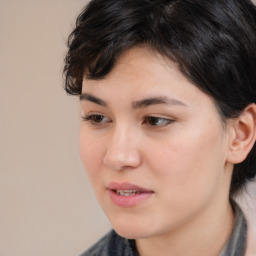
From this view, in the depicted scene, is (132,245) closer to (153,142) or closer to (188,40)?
(153,142)

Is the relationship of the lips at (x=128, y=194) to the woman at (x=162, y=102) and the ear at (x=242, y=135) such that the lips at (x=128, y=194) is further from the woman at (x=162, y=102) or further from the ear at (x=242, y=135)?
the ear at (x=242, y=135)

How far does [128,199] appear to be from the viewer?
3.83ft

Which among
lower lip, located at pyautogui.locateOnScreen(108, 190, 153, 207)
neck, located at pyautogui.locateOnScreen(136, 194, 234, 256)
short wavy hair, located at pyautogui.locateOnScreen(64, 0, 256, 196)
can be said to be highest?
short wavy hair, located at pyautogui.locateOnScreen(64, 0, 256, 196)

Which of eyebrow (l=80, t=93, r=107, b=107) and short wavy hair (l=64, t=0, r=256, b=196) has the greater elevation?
short wavy hair (l=64, t=0, r=256, b=196)

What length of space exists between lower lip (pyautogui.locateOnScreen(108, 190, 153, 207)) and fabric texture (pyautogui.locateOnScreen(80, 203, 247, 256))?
0.28m

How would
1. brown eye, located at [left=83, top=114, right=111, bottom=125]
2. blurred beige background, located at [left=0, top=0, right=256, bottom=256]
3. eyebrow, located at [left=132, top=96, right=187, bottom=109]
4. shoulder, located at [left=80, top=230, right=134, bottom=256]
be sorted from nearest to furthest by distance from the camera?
1. eyebrow, located at [left=132, top=96, right=187, bottom=109]
2. brown eye, located at [left=83, top=114, right=111, bottom=125]
3. shoulder, located at [left=80, top=230, right=134, bottom=256]
4. blurred beige background, located at [left=0, top=0, right=256, bottom=256]

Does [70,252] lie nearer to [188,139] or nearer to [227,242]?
[227,242]

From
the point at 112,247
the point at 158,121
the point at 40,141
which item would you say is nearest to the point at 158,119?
the point at 158,121

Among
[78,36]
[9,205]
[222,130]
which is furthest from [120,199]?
[9,205]

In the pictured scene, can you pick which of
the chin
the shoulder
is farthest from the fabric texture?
the chin

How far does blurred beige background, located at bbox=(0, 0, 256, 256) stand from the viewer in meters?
2.04

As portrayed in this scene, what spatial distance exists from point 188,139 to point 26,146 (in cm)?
107

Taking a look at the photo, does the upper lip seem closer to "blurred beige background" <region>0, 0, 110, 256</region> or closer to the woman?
the woman

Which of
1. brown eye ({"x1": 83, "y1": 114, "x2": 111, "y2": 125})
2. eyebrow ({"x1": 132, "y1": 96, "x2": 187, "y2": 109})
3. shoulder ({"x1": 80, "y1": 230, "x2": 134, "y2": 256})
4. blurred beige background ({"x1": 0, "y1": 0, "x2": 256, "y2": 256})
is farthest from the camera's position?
blurred beige background ({"x1": 0, "y1": 0, "x2": 256, "y2": 256})
